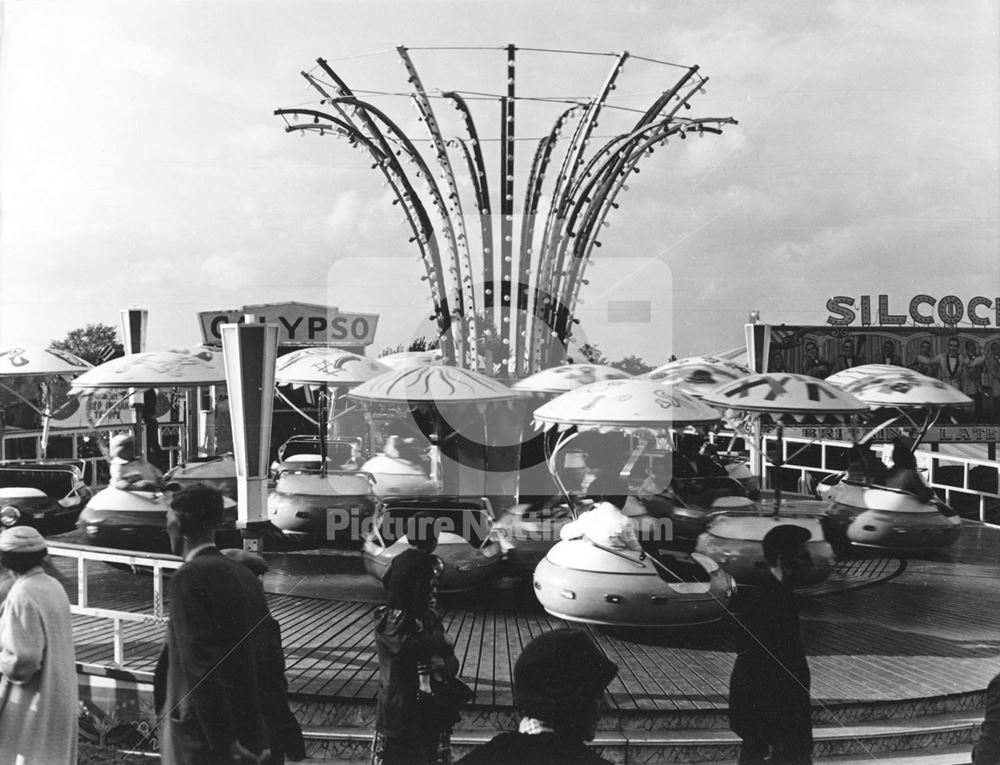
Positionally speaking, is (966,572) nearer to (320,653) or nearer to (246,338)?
(320,653)

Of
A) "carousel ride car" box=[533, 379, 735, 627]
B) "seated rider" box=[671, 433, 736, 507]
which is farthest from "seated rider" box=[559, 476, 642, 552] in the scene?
"seated rider" box=[671, 433, 736, 507]

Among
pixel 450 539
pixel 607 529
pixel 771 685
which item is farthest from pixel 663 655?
pixel 771 685

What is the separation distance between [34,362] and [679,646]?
8.15m

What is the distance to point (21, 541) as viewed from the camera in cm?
408

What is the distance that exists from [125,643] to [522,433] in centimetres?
551

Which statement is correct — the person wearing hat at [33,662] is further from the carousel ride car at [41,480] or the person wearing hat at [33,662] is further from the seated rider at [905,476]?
the seated rider at [905,476]

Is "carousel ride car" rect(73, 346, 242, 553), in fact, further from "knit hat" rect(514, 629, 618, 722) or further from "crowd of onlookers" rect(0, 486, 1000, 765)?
"knit hat" rect(514, 629, 618, 722)

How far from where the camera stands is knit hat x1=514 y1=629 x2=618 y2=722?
2.74 meters

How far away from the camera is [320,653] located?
6.18 meters

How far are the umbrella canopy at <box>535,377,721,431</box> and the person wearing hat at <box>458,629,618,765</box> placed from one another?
460cm

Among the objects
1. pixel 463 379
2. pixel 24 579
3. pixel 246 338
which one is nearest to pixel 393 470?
pixel 463 379

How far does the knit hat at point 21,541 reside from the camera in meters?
4.04

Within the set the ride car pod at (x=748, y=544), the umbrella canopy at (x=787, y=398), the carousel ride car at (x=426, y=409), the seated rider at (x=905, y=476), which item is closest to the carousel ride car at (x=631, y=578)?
the ride car pod at (x=748, y=544)

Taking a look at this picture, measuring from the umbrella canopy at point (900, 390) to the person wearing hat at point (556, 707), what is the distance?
7.91 m
